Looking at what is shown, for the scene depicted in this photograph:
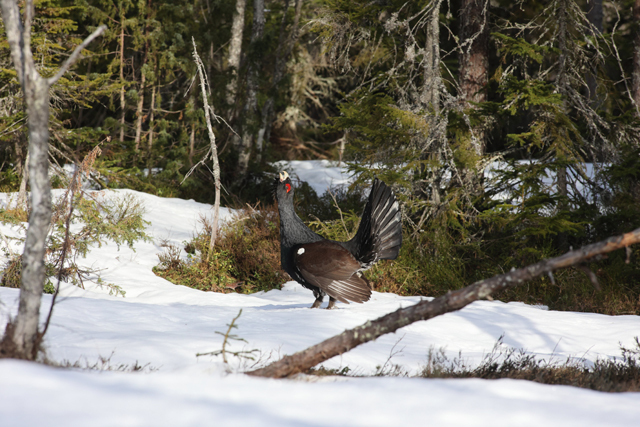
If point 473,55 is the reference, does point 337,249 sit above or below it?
below

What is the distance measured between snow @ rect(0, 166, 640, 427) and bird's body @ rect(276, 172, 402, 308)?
33 centimetres

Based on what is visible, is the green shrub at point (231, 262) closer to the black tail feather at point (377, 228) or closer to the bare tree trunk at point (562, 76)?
the black tail feather at point (377, 228)

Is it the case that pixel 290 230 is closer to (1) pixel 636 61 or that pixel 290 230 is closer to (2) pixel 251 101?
(1) pixel 636 61

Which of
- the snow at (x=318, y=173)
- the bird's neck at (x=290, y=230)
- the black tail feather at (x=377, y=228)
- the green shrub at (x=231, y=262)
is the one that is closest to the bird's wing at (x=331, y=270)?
the bird's neck at (x=290, y=230)

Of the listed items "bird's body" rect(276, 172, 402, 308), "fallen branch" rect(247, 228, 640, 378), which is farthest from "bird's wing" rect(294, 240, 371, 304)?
"fallen branch" rect(247, 228, 640, 378)

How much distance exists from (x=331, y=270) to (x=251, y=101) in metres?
9.24

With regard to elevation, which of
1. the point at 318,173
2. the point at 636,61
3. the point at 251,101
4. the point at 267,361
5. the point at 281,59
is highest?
the point at 281,59

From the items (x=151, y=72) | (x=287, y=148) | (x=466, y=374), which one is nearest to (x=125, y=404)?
(x=466, y=374)

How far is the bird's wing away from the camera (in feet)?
18.0

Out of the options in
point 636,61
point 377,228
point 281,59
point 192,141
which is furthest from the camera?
point 281,59

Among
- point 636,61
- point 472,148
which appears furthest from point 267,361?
point 636,61

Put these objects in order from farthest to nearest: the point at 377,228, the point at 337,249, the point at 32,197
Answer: the point at 377,228 < the point at 337,249 < the point at 32,197

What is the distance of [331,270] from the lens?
552 centimetres

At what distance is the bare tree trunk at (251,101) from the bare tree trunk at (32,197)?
1076 centimetres
